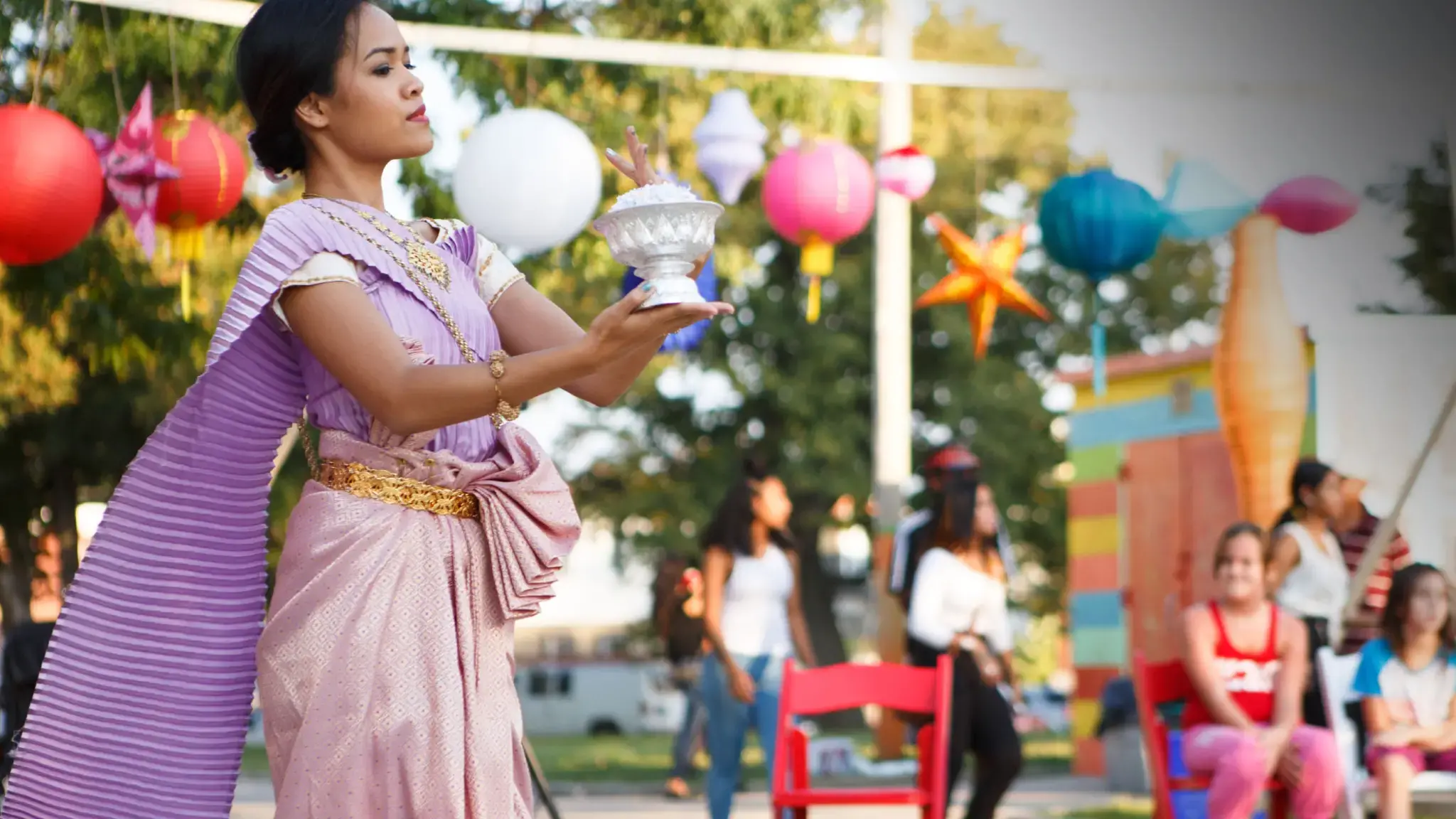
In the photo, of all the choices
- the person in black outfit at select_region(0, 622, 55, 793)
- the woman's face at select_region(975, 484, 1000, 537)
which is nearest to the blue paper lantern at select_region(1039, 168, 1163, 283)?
the woman's face at select_region(975, 484, 1000, 537)

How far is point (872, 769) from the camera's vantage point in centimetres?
1393

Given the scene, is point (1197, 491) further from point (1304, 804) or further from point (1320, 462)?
point (1304, 804)

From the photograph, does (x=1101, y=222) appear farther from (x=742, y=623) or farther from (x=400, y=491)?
(x=400, y=491)

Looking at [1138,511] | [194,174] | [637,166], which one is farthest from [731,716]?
[637,166]

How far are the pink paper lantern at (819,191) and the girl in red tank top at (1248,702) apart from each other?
2470 mm

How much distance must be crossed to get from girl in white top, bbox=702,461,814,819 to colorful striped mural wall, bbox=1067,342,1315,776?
4410 mm

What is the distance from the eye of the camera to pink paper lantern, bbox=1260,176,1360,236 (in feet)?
27.2

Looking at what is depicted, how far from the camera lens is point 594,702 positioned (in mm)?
31094

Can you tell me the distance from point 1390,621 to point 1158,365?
5.92 meters

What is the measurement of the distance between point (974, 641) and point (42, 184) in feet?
13.7

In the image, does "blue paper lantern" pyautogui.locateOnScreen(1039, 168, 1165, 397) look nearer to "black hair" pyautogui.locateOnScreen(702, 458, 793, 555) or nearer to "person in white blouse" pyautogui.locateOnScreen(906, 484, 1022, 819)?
"person in white blouse" pyautogui.locateOnScreen(906, 484, 1022, 819)

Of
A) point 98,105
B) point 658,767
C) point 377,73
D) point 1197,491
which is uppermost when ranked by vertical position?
point 98,105

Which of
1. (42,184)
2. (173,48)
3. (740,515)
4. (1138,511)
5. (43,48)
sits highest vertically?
(173,48)

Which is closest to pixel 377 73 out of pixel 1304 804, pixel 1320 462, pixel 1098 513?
pixel 1304 804
